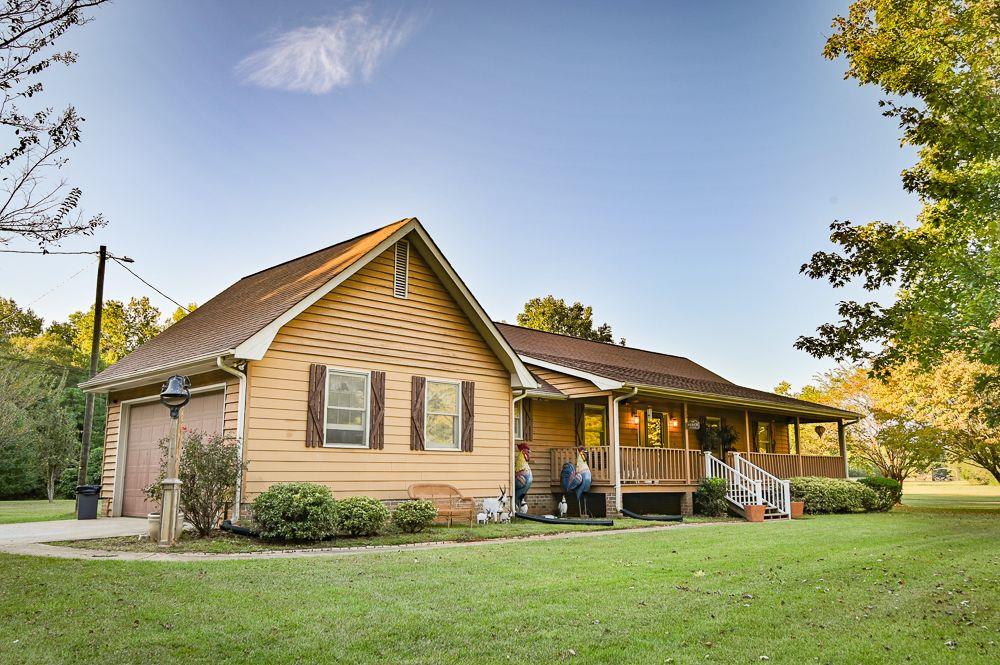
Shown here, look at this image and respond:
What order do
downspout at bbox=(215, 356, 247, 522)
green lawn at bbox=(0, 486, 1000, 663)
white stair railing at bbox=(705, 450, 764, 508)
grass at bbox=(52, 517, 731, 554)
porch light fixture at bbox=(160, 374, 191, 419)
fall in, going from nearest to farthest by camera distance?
green lawn at bbox=(0, 486, 1000, 663) → grass at bbox=(52, 517, 731, 554) → porch light fixture at bbox=(160, 374, 191, 419) → downspout at bbox=(215, 356, 247, 522) → white stair railing at bbox=(705, 450, 764, 508)

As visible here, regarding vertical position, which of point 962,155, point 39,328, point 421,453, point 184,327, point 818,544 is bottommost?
point 818,544

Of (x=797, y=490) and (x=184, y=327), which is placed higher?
(x=184, y=327)

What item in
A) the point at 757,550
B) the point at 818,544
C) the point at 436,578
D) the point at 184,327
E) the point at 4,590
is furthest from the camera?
the point at 184,327

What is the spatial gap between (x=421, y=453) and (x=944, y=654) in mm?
10239

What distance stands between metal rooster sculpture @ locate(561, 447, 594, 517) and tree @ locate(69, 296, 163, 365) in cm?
3621

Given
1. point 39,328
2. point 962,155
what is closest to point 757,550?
point 962,155

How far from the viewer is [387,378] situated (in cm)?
1390

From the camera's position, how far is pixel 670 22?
17516mm

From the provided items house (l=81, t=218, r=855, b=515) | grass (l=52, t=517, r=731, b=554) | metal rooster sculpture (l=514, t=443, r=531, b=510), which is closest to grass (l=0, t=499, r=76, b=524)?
house (l=81, t=218, r=855, b=515)

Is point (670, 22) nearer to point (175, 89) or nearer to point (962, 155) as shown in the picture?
point (962, 155)

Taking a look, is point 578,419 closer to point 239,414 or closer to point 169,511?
point 239,414

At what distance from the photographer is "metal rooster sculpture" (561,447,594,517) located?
17.5m

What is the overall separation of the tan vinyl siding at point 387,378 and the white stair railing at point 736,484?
6.75m

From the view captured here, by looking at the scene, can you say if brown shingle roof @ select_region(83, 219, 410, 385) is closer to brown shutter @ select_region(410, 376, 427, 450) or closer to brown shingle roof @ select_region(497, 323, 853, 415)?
brown shutter @ select_region(410, 376, 427, 450)
